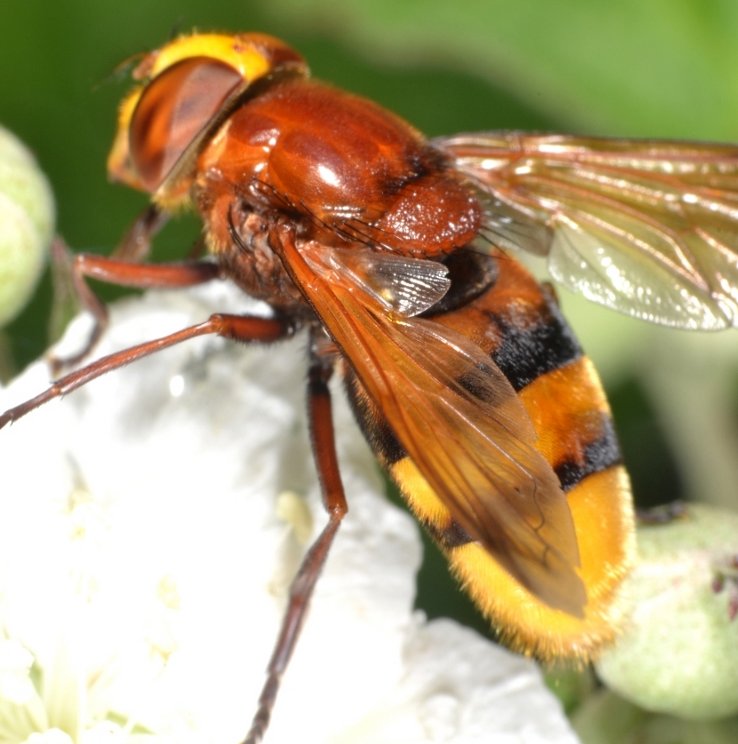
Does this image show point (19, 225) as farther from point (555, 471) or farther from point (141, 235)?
point (555, 471)

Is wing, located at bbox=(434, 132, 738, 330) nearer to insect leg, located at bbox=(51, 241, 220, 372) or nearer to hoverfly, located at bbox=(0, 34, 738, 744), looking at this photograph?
hoverfly, located at bbox=(0, 34, 738, 744)

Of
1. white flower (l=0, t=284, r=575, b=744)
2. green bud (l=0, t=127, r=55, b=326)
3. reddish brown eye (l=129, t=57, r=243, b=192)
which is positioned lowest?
white flower (l=0, t=284, r=575, b=744)

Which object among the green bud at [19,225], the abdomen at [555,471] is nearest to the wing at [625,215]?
the abdomen at [555,471]

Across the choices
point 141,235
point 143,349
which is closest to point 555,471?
point 143,349

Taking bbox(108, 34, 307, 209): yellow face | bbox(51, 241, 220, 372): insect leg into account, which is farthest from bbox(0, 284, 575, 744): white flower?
bbox(108, 34, 307, 209): yellow face

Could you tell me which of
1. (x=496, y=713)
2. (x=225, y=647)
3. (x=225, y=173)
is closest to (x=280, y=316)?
(x=225, y=173)

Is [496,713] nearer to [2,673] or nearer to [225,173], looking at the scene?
[2,673]

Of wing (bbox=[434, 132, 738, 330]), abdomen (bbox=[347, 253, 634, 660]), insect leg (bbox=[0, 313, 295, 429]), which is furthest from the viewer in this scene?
wing (bbox=[434, 132, 738, 330])

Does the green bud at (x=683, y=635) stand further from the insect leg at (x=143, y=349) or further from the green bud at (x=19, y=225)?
the green bud at (x=19, y=225)
